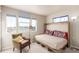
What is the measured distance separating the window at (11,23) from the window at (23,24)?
0.28ft

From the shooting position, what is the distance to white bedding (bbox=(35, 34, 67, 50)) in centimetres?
125

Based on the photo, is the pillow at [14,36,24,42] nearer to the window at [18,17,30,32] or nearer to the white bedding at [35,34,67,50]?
the window at [18,17,30,32]

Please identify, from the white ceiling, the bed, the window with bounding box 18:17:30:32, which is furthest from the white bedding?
the white ceiling

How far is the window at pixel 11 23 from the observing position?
126 centimetres

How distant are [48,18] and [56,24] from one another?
19 centimetres

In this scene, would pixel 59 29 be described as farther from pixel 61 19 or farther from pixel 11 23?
pixel 11 23

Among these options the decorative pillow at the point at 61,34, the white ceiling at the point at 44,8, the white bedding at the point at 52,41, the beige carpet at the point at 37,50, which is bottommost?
the beige carpet at the point at 37,50

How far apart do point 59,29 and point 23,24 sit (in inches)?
25.9

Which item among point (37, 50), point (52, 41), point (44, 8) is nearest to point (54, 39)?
point (52, 41)

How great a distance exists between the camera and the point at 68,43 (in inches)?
50.3

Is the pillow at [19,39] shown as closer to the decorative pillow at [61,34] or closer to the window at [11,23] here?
the window at [11,23]

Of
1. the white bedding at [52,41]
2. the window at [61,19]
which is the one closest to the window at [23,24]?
the white bedding at [52,41]
